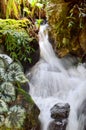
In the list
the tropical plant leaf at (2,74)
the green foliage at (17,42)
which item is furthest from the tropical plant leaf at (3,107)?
the green foliage at (17,42)

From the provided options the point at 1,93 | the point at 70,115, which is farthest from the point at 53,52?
the point at 1,93

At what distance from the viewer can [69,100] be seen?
4742 millimetres

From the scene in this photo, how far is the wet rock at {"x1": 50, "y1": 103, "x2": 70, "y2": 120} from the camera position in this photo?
4.10 m

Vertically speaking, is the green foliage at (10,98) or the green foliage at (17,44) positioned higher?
the green foliage at (17,44)

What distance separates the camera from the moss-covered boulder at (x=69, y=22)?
475 cm

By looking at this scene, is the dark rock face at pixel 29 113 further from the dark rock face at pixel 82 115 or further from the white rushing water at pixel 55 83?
the dark rock face at pixel 82 115

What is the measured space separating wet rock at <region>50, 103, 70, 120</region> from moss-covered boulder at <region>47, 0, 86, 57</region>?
1308 millimetres

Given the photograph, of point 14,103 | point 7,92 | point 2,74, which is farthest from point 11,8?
point 7,92

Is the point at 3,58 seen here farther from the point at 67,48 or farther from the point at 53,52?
the point at 53,52

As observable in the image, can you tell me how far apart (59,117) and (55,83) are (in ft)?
3.76

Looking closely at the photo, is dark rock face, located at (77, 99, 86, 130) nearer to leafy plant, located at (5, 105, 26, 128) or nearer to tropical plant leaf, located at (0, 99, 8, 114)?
leafy plant, located at (5, 105, 26, 128)

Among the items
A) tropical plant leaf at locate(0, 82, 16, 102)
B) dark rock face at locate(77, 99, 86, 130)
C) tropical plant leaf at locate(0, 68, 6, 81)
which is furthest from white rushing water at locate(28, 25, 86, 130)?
tropical plant leaf at locate(0, 68, 6, 81)

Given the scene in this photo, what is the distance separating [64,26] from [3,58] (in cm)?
146

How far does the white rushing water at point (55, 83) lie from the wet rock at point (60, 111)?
12 centimetres
